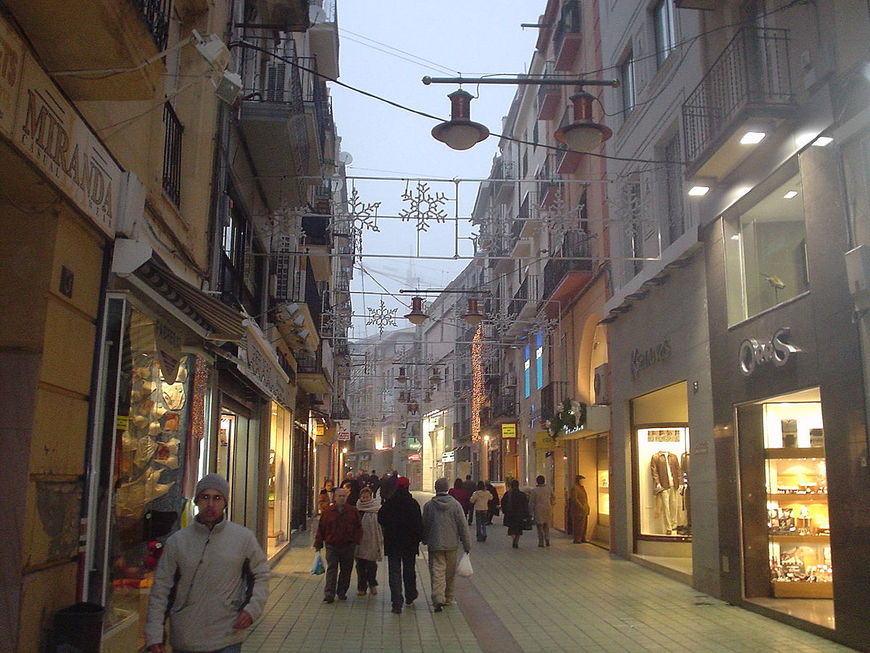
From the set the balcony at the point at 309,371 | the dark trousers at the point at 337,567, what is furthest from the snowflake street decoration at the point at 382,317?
the dark trousers at the point at 337,567

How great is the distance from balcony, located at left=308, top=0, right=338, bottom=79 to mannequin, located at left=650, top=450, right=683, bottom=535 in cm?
1218

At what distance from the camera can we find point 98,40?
5379 mm

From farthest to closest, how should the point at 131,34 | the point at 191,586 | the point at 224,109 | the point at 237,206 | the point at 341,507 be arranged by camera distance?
the point at 237,206 → the point at 341,507 → the point at 224,109 → the point at 131,34 → the point at 191,586

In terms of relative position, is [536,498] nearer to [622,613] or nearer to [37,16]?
[622,613]

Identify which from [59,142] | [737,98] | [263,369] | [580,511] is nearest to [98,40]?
[59,142]

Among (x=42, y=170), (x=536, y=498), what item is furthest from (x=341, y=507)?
(x=536, y=498)

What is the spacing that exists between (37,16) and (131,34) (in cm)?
61

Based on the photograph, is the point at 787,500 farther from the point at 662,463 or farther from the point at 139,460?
the point at 139,460

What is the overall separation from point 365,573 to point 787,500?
588cm

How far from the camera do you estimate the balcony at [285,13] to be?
11.9 meters

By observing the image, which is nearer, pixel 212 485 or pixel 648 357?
pixel 212 485

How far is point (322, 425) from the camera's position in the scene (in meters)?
31.1

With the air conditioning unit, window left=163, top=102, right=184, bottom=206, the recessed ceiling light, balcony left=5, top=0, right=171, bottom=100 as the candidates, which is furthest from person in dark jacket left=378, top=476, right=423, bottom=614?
the air conditioning unit

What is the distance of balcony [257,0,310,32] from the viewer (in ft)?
39.0
